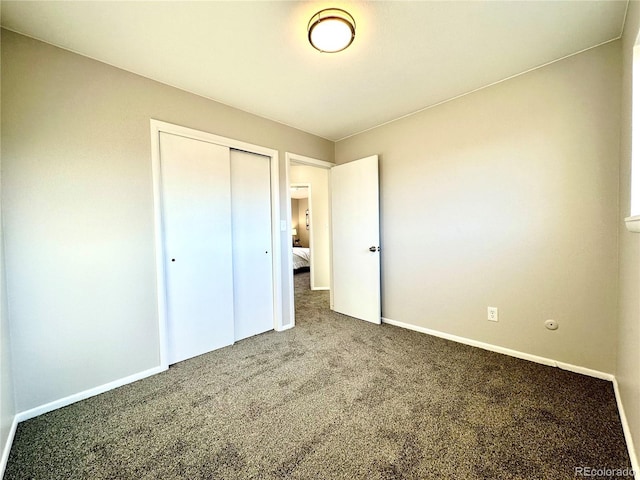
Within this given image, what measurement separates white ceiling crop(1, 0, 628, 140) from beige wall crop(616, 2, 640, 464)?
0.27 metres

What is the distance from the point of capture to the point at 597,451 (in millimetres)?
1266

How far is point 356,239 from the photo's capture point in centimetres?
325

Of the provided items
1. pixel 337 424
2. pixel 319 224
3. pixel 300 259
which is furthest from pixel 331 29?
pixel 300 259

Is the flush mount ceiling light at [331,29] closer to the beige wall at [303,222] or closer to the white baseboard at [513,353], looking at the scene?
the white baseboard at [513,353]

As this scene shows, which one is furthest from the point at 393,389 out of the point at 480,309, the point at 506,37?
the point at 506,37

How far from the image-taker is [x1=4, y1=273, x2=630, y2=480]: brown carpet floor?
123 cm

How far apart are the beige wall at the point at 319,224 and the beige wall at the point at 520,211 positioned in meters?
2.20

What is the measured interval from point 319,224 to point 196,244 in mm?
3011

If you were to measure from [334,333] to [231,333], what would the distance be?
108 cm

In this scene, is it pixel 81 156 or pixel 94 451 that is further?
pixel 81 156

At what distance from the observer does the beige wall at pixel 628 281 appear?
3.95ft

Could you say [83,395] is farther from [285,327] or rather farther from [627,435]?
[627,435]

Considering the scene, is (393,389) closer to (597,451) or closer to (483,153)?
(597,451)
